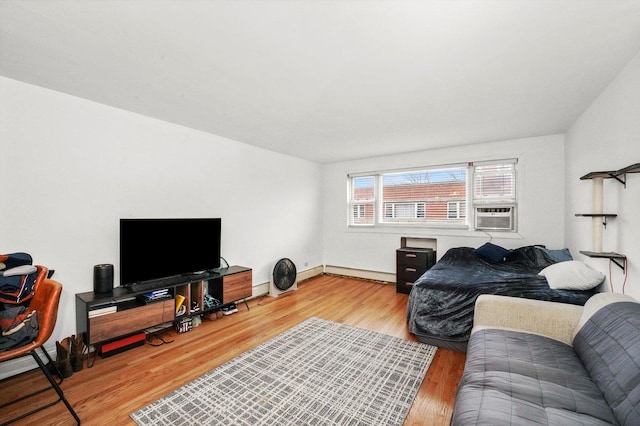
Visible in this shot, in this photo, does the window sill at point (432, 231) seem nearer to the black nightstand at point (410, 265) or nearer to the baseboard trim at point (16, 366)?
the black nightstand at point (410, 265)

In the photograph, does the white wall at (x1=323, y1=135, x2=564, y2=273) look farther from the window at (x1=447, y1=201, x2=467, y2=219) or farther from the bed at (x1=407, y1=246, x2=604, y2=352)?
the bed at (x1=407, y1=246, x2=604, y2=352)

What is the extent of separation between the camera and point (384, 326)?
10.8ft

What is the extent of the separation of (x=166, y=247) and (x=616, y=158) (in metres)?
4.44

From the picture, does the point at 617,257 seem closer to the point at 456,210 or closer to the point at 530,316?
the point at 530,316

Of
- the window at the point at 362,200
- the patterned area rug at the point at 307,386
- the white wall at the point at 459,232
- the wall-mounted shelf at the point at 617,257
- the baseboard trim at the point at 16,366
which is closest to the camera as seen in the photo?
the patterned area rug at the point at 307,386

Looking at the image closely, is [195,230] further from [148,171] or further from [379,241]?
[379,241]

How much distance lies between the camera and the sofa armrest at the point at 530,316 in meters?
1.94

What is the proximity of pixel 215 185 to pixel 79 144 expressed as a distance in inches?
59.8

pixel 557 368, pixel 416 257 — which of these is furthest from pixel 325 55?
pixel 416 257

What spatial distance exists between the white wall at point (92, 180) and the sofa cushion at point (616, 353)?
3.85 m

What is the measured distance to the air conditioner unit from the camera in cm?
419

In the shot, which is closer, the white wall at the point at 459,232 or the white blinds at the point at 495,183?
the white wall at the point at 459,232

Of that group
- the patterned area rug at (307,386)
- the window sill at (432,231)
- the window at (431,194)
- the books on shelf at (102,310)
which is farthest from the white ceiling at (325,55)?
the patterned area rug at (307,386)

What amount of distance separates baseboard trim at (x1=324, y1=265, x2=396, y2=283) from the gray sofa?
124 inches
